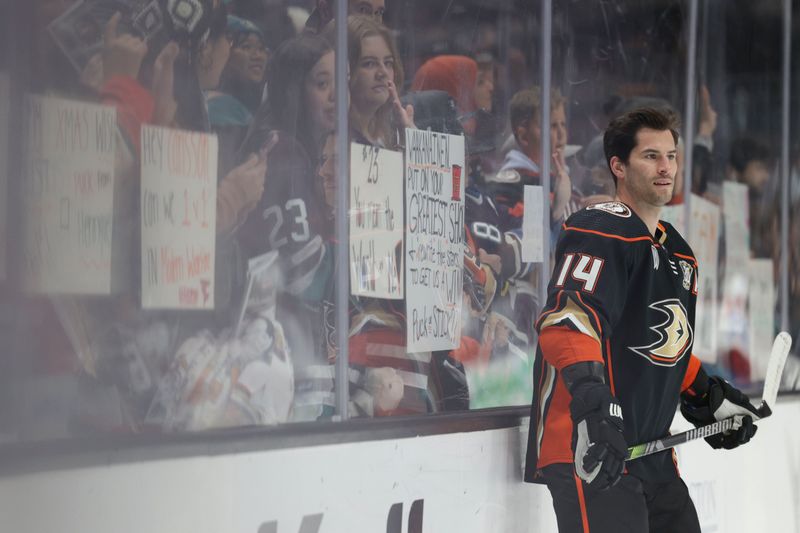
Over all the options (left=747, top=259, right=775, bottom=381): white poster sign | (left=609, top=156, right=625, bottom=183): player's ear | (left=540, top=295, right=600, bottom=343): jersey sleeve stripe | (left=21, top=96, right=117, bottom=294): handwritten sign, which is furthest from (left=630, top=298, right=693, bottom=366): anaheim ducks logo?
(left=747, top=259, right=775, bottom=381): white poster sign

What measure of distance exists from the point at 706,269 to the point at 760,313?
673 mm

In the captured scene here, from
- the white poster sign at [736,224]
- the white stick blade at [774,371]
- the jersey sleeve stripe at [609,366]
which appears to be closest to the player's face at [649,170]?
the jersey sleeve stripe at [609,366]

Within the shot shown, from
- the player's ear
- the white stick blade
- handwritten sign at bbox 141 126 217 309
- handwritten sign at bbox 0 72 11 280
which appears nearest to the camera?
handwritten sign at bbox 0 72 11 280

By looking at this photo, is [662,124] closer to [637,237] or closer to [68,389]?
[637,237]

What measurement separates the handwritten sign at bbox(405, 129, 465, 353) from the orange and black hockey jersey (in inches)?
22.3

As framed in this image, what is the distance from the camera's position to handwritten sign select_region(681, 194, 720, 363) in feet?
20.5

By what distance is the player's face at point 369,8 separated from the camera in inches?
163

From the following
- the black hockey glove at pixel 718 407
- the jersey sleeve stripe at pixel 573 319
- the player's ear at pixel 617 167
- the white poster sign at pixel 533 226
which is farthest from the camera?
the white poster sign at pixel 533 226

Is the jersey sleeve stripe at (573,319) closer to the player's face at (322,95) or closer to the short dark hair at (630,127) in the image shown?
the short dark hair at (630,127)

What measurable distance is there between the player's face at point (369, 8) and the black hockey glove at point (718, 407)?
5.31 feet

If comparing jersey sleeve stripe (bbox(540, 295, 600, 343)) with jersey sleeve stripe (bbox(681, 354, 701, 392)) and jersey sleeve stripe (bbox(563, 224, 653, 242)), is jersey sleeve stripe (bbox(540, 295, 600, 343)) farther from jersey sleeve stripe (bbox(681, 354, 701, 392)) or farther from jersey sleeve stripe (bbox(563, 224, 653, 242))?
jersey sleeve stripe (bbox(681, 354, 701, 392))

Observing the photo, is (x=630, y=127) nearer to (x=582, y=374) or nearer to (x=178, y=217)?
(x=582, y=374)

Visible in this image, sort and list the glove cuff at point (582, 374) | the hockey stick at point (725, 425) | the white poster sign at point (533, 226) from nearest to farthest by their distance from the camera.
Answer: the glove cuff at point (582, 374)
the hockey stick at point (725, 425)
the white poster sign at point (533, 226)

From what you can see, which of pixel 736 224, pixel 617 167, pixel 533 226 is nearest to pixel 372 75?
pixel 617 167
